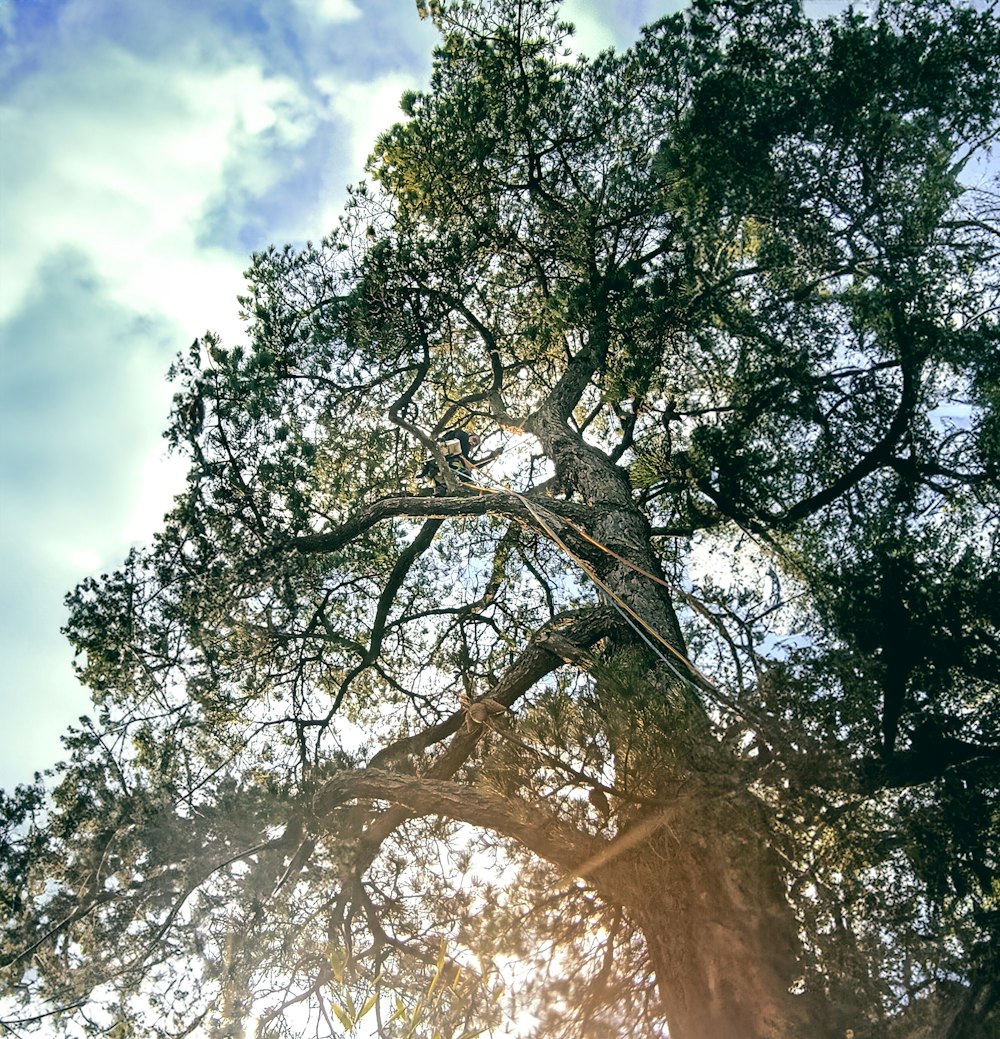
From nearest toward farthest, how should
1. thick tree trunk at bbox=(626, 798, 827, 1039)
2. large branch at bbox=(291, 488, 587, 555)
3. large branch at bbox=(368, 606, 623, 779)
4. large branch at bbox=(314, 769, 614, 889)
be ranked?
thick tree trunk at bbox=(626, 798, 827, 1039) → large branch at bbox=(314, 769, 614, 889) → large branch at bbox=(368, 606, 623, 779) → large branch at bbox=(291, 488, 587, 555)

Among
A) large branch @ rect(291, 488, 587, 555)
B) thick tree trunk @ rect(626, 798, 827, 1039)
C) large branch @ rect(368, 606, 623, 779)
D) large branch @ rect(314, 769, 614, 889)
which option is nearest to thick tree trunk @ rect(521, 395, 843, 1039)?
thick tree trunk @ rect(626, 798, 827, 1039)

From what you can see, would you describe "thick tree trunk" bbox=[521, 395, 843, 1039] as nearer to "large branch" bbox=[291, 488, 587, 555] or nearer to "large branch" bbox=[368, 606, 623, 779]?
"large branch" bbox=[368, 606, 623, 779]

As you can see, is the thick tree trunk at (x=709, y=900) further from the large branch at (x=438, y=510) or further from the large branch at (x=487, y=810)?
the large branch at (x=438, y=510)

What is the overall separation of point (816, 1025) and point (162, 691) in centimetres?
459

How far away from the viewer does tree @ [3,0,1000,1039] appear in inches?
104

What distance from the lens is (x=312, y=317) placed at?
6203mm

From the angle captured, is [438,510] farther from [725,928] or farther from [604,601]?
[725,928]

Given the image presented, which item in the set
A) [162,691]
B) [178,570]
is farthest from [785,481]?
[162,691]

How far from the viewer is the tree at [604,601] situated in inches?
104

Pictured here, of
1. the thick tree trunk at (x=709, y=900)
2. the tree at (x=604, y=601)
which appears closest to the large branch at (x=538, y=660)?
the tree at (x=604, y=601)

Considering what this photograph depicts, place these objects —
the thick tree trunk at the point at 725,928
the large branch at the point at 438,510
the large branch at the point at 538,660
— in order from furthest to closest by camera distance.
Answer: the large branch at the point at 438,510, the large branch at the point at 538,660, the thick tree trunk at the point at 725,928

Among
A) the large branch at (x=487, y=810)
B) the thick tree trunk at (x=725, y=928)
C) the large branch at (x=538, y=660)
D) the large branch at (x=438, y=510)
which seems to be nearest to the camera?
the thick tree trunk at (x=725, y=928)

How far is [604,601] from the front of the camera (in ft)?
14.7

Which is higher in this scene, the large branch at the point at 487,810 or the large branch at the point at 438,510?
the large branch at the point at 438,510
